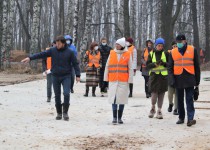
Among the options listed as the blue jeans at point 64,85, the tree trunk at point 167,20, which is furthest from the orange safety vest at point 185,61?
the tree trunk at point 167,20

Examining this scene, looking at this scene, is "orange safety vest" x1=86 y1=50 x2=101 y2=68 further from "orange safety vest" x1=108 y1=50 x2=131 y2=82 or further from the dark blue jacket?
"orange safety vest" x1=108 y1=50 x2=131 y2=82

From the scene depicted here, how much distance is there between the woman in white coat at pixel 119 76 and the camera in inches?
359

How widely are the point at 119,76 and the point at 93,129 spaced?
4.43ft

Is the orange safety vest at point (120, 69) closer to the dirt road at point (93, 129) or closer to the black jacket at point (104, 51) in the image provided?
the dirt road at point (93, 129)

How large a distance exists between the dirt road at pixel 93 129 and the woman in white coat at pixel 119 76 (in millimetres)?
460

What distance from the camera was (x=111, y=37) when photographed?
7550cm

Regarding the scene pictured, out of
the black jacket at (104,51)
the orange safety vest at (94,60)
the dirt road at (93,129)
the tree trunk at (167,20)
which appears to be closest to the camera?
the dirt road at (93,129)

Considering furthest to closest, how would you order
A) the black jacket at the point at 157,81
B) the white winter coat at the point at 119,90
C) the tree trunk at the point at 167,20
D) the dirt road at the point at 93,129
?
the tree trunk at the point at 167,20 < the black jacket at the point at 157,81 < the white winter coat at the point at 119,90 < the dirt road at the point at 93,129

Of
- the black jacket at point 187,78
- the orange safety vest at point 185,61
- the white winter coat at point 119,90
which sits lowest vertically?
the white winter coat at point 119,90

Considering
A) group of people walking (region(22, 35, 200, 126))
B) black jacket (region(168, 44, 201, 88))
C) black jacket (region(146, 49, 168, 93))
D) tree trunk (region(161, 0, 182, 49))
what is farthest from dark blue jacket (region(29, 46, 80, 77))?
tree trunk (region(161, 0, 182, 49))

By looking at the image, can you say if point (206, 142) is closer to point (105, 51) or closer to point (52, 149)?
point (52, 149)

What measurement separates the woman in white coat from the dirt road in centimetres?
46

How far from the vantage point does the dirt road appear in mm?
7090

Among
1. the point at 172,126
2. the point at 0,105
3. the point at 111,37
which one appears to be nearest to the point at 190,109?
the point at 172,126
